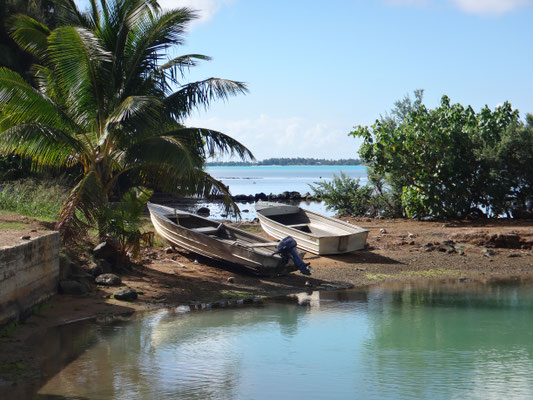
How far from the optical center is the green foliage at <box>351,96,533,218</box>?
22500 mm

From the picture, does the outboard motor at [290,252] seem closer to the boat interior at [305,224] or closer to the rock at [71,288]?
the boat interior at [305,224]

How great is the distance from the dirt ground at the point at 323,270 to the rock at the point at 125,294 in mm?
110

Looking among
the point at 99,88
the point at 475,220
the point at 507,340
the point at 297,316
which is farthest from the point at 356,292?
the point at 475,220

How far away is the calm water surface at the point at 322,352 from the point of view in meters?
8.11

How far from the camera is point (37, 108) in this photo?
13211 mm

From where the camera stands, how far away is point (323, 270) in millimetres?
16062

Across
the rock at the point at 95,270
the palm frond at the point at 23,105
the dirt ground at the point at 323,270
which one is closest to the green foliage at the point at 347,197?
the dirt ground at the point at 323,270

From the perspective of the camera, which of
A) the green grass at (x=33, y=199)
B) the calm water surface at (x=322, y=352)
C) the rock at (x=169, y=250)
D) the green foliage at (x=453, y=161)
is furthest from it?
the green foliage at (x=453, y=161)

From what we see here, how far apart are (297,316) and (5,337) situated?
201 inches

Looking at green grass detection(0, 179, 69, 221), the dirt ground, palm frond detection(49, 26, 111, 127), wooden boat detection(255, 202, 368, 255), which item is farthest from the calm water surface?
green grass detection(0, 179, 69, 221)

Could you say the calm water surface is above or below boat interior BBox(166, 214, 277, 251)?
below

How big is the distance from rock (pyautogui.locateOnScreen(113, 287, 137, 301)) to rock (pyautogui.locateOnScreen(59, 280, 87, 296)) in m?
0.63

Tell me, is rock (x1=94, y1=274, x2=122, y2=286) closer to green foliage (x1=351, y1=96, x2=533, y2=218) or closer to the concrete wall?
the concrete wall

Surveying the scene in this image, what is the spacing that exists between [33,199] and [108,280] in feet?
21.6
